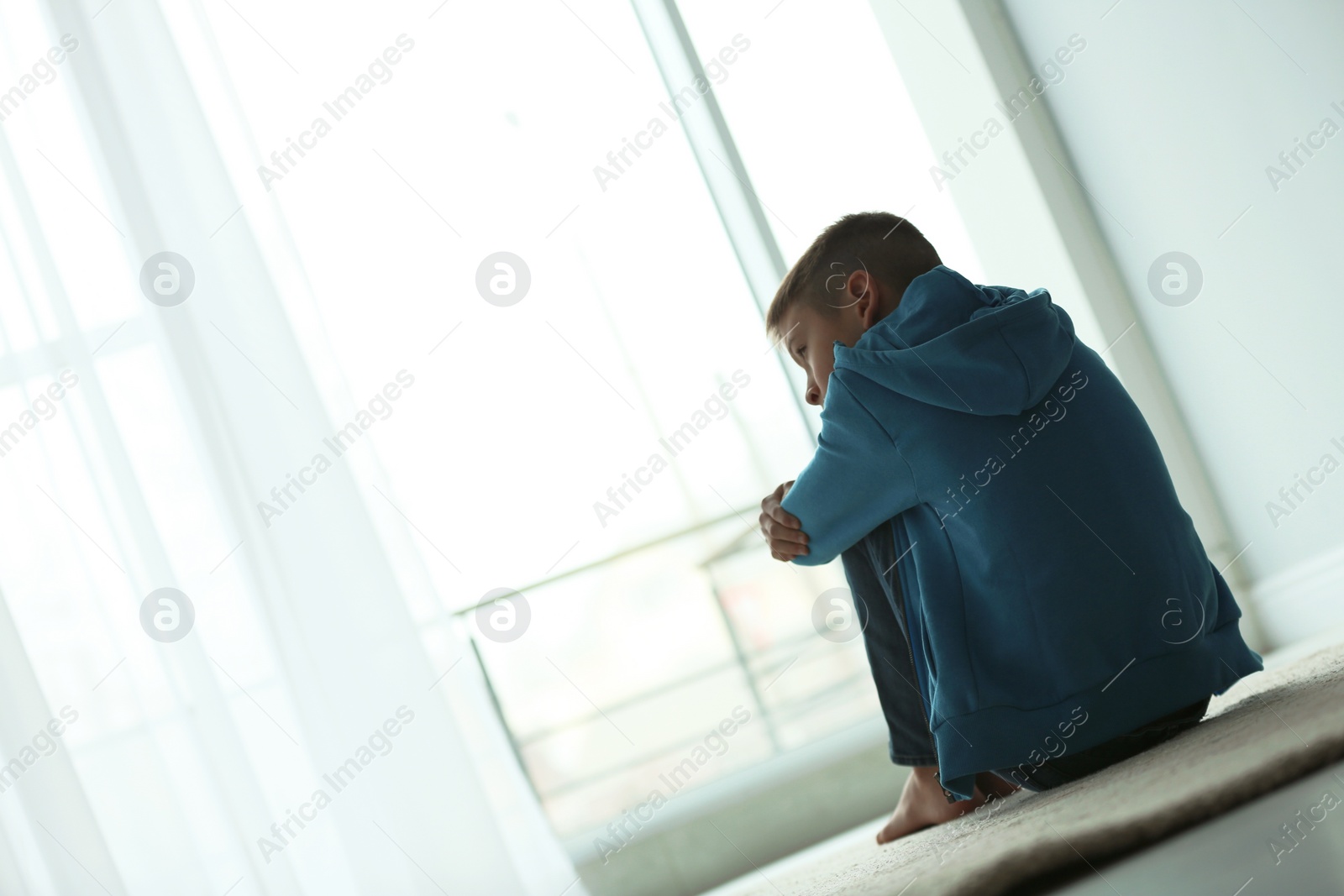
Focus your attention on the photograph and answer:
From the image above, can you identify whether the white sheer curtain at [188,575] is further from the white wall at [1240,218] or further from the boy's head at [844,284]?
the white wall at [1240,218]

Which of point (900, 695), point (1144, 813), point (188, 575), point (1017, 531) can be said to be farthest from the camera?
point (188, 575)

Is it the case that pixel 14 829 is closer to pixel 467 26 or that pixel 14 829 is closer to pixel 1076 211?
pixel 467 26

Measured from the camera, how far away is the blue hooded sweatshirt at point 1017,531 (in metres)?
0.84

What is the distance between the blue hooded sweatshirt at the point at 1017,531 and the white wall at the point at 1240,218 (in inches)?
30.2

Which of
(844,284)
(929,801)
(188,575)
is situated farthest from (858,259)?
(188,575)

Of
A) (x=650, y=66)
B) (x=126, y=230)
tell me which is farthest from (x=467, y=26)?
(x=126, y=230)

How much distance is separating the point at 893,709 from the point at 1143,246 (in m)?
1.15

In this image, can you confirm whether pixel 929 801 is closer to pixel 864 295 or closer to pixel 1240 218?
pixel 864 295

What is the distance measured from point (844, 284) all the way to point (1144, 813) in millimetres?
603

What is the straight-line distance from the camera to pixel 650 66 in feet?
6.49

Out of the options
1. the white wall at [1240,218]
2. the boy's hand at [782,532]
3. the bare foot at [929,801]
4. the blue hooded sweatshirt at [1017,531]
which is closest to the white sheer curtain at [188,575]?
the bare foot at [929,801]

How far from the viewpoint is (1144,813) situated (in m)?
0.63

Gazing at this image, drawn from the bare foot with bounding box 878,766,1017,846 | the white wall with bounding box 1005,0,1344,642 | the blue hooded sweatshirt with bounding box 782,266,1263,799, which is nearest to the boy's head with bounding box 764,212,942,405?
the blue hooded sweatshirt with bounding box 782,266,1263,799

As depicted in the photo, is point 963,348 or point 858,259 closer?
point 963,348
